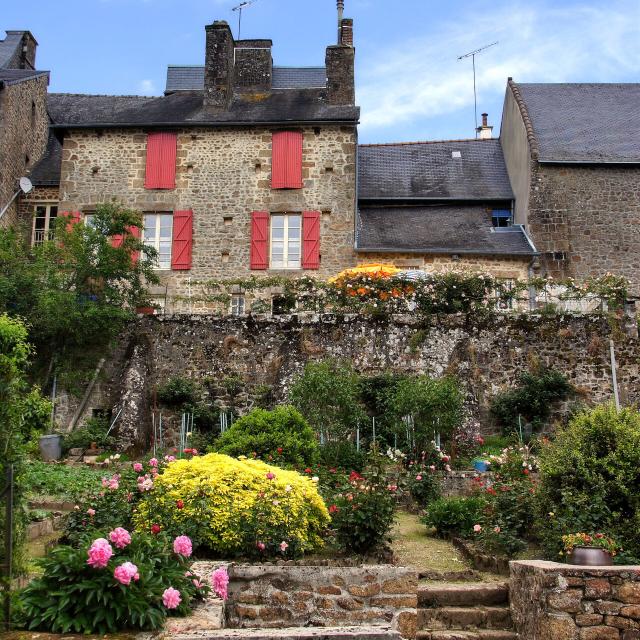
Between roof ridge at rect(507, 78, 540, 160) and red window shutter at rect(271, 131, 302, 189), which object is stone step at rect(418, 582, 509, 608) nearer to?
red window shutter at rect(271, 131, 302, 189)

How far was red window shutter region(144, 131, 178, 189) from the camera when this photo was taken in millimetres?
20500

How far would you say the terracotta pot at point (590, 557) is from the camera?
249 inches

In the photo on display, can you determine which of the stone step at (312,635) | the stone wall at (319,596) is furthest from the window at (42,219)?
the stone step at (312,635)

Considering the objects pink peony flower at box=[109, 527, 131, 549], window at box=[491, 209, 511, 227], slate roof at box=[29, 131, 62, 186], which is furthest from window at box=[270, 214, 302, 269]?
pink peony flower at box=[109, 527, 131, 549]

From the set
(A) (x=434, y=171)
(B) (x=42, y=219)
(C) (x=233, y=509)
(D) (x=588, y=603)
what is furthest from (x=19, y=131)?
(D) (x=588, y=603)

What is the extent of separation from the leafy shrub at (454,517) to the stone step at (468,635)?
235cm

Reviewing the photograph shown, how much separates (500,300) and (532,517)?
7.63 metres

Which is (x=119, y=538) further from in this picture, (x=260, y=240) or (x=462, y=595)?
(x=260, y=240)

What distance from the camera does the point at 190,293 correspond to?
19719 millimetres

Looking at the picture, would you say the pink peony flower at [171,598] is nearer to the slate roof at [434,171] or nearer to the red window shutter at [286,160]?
the red window shutter at [286,160]

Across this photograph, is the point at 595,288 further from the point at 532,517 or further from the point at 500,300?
the point at 532,517

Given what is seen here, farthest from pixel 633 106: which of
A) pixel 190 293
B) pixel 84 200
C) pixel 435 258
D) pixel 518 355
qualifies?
pixel 84 200

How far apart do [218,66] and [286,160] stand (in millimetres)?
3506

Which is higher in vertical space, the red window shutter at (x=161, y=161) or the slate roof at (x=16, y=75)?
the slate roof at (x=16, y=75)
